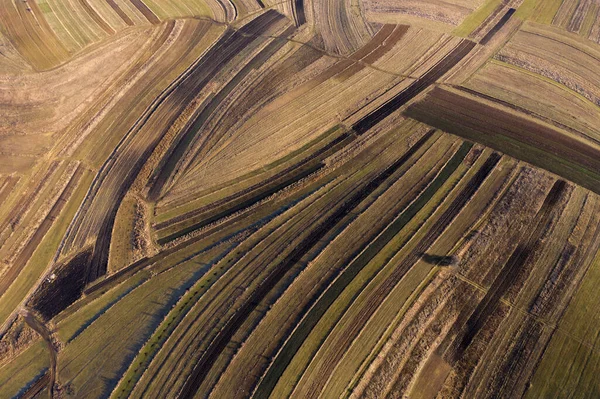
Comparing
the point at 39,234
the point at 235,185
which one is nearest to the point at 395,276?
the point at 235,185

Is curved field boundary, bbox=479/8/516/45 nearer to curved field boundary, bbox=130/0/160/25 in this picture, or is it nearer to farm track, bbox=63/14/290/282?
farm track, bbox=63/14/290/282

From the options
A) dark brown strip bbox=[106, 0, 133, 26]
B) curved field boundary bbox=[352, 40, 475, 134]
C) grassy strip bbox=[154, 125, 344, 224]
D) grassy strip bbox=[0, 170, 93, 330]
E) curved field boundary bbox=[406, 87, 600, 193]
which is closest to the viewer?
grassy strip bbox=[0, 170, 93, 330]

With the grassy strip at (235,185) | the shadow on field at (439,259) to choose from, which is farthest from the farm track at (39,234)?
the shadow on field at (439,259)

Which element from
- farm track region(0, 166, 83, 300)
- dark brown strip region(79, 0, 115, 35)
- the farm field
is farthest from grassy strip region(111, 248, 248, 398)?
dark brown strip region(79, 0, 115, 35)

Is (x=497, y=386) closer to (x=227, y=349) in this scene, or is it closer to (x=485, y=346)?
(x=485, y=346)

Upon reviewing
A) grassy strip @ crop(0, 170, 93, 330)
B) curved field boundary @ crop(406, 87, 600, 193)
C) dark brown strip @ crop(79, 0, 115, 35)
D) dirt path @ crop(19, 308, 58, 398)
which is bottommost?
dirt path @ crop(19, 308, 58, 398)

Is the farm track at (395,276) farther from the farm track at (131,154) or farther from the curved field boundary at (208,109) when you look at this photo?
the curved field boundary at (208,109)

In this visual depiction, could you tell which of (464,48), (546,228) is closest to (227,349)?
(546,228)
